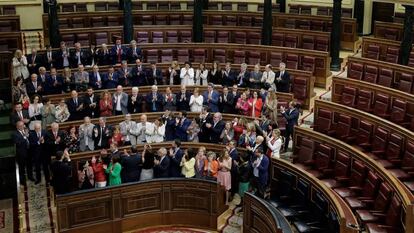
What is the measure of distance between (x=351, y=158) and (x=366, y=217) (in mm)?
1237

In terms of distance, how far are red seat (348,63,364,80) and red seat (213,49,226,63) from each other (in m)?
2.82

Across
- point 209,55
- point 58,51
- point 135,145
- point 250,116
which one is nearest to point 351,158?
point 250,116

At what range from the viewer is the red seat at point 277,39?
14515 mm

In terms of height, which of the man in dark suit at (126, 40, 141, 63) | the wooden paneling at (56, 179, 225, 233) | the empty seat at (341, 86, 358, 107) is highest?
the man in dark suit at (126, 40, 141, 63)

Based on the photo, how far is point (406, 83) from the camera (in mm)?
11289

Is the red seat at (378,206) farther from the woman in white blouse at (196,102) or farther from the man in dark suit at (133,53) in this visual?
the man in dark suit at (133,53)

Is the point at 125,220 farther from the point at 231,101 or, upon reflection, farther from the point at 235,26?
the point at 235,26

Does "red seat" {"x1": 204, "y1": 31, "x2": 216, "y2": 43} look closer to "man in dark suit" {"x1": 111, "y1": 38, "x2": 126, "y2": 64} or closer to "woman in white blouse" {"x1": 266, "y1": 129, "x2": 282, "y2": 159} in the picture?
"man in dark suit" {"x1": 111, "y1": 38, "x2": 126, "y2": 64}

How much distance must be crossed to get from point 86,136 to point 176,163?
5.21 feet

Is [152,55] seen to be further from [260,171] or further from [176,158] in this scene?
[260,171]

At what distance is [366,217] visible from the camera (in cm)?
797

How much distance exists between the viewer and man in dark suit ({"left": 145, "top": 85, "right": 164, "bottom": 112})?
1109cm

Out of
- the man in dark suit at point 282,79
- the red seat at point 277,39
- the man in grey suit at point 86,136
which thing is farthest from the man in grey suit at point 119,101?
the red seat at point 277,39

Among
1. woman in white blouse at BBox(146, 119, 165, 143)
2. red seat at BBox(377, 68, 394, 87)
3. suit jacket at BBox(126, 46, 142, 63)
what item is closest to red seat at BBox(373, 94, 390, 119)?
red seat at BBox(377, 68, 394, 87)
